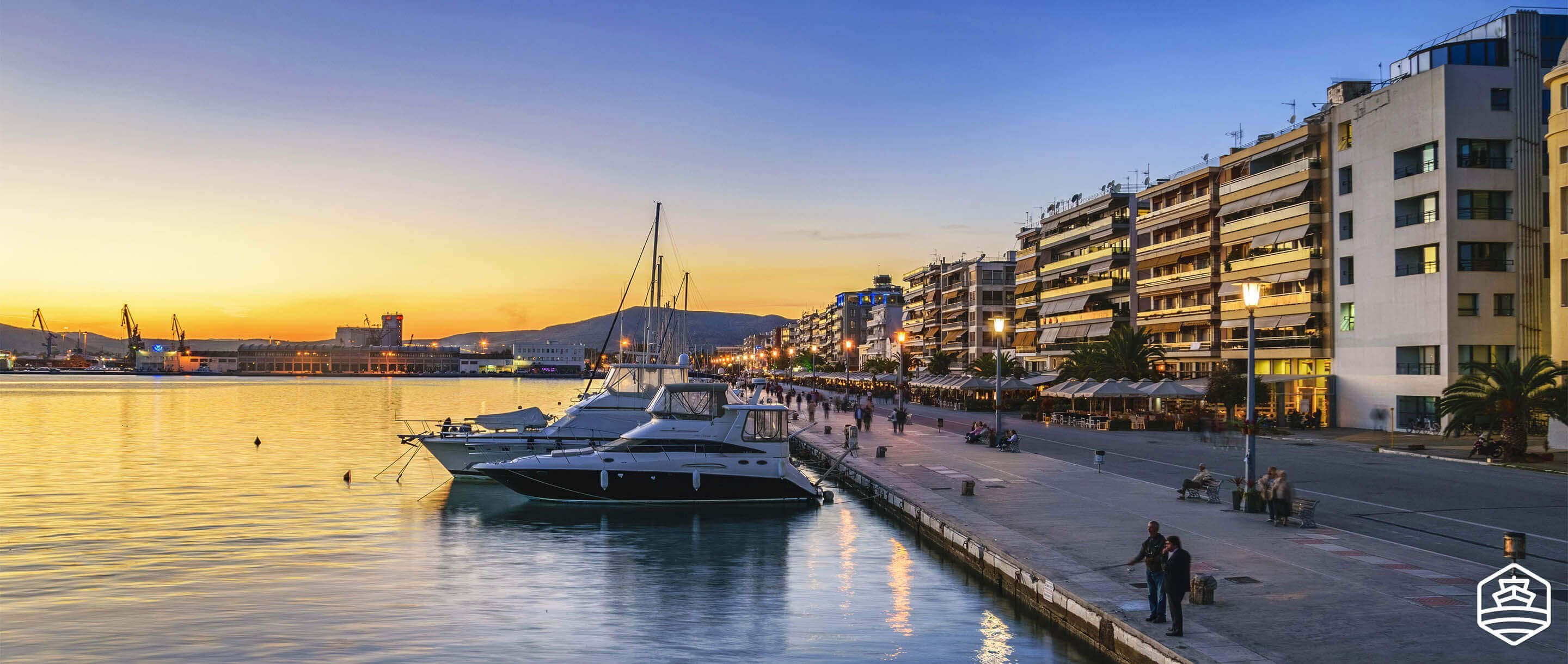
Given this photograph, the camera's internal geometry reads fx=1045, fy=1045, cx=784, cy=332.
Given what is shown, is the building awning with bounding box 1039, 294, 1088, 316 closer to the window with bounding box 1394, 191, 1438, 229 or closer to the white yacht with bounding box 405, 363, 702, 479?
the window with bounding box 1394, 191, 1438, 229

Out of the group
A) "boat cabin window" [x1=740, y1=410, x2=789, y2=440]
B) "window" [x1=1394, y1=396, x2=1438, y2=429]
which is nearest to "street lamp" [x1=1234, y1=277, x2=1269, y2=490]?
"boat cabin window" [x1=740, y1=410, x2=789, y2=440]

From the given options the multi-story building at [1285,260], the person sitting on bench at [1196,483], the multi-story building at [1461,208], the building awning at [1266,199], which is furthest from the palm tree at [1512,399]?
the building awning at [1266,199]

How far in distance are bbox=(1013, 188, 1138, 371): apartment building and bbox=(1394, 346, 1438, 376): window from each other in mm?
28995

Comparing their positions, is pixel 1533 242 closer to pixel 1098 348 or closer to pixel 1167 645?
pixel 1098 348

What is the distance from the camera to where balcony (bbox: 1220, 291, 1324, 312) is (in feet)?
214

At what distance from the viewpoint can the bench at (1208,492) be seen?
1091 inches

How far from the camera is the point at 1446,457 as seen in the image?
1633 inches

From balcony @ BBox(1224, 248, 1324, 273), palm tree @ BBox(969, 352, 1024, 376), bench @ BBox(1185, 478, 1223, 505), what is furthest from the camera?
palm tree @ BBox(969, 352, 1024, 376)

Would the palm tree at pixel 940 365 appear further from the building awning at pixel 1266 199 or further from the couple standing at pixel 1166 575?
the couple standing at pixel 1166 575

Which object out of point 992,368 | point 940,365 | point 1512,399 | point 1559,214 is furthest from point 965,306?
point 1512,399

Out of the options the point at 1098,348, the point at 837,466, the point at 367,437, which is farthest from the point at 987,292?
the point at 837,466

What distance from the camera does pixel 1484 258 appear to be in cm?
5375

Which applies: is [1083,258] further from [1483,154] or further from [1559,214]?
[1559,214]

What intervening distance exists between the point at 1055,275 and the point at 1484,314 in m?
56.9
